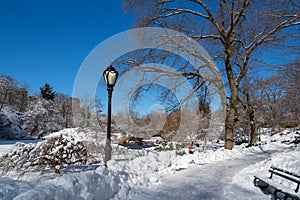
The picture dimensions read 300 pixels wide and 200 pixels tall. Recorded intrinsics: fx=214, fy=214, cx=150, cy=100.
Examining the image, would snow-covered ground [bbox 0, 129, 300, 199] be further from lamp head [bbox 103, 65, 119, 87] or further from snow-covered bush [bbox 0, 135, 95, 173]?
lamp head [bbox 103, 65, 119, 87]

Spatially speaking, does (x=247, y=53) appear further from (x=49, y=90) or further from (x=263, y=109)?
(x=49, y=90)

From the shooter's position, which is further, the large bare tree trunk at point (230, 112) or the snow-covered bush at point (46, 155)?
the large bare tree trunk at point (230, 112)

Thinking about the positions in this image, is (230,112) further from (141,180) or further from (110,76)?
(110,76)

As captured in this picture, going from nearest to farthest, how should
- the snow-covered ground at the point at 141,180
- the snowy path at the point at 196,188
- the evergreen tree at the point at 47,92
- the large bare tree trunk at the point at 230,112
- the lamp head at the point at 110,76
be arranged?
the snow-covered ground at the point at 141,180
the snowy path at the point at 196,188
the lamp head at the point at 110,76
the large bare tree trunk at the point at 230,112
the evergreen tree at the point at 47,92

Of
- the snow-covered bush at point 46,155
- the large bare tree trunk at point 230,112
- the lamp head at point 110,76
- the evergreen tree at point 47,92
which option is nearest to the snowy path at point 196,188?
the lamp head at point 110,76

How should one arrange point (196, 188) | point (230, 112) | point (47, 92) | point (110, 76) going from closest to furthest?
point (196, 188)
point (110, 76)
point (230, 112)
point (47, 92)

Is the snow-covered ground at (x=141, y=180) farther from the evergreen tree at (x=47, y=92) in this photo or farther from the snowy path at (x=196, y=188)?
the evergreen tree at (x=47, y=92)

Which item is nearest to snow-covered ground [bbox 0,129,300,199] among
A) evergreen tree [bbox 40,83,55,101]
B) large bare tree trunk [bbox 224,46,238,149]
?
large bare tree trunk [bbox 224,46,238,149]

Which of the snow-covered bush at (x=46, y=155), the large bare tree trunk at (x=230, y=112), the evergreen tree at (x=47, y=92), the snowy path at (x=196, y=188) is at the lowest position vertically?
the snowy path at (x=196, y=188)

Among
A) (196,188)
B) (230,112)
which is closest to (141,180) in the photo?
(196,188)

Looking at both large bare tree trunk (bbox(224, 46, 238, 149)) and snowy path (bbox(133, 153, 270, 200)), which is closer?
snowy path (bbox(133, 153, 270, 200))

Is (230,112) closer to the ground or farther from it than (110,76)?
closer to the ground

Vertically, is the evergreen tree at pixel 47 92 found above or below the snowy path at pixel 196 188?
above

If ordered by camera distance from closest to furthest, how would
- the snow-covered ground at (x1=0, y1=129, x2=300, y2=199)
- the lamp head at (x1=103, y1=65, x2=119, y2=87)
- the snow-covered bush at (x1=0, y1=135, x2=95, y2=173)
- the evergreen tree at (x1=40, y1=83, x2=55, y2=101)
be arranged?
→ 1. the snow-covered ground at (x1=0, y1=129, x2=300, y2=199)
2. the lamp head at (x1=103, y1=65, x2=119, y2=87)
3. the snow-covered bush at (x1=0, y1=135, x2=95, y2=173)
4. the evergreen tree at (x1=40, y1=83, x2=55, y2=101)
